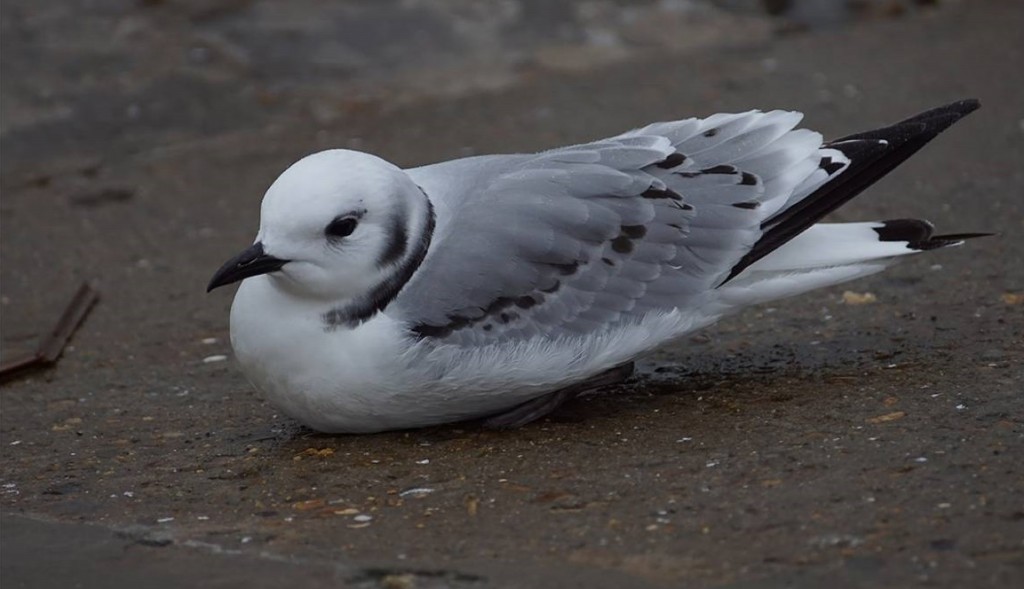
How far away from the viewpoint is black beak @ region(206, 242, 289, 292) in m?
3.96

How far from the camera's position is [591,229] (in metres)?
4.24

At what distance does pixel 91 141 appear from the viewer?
7516 millimetres

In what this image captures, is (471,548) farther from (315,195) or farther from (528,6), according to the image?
(528,6)

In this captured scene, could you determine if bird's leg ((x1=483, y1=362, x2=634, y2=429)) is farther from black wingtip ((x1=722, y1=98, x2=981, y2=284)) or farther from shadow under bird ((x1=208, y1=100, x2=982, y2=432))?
black wingtip ((x1=722, y1=98, x2=981, y2=284))

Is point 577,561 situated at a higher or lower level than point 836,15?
lower

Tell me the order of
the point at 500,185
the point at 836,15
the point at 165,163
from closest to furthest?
the point at 500,185, the point at 165,163, the point at 836,15

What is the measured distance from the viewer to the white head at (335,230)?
13.1 feet

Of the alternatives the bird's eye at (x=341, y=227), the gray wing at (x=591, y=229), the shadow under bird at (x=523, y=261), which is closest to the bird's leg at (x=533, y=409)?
the shadow under bird at (x=523, y=261)

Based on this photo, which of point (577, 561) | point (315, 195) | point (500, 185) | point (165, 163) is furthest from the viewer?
point (165, 163)

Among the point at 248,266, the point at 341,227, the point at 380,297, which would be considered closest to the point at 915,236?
the point at 380,297

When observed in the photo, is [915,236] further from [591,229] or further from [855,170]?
[591,229]

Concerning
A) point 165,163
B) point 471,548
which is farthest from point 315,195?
point 165,163

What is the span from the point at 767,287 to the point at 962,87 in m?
3.33

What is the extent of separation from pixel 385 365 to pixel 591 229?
0.70 metres
